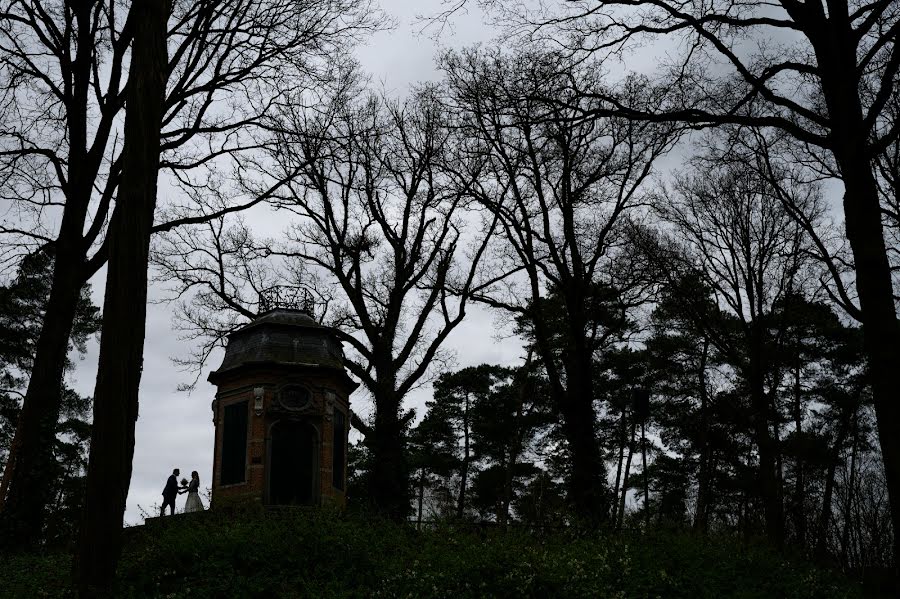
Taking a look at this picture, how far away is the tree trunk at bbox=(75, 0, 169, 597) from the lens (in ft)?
28.9

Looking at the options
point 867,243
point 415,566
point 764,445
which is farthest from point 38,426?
point 764,445

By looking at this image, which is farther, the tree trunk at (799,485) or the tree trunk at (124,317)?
the tree trunk at (799,485)

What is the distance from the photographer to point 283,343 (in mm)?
20344

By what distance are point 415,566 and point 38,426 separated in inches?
307

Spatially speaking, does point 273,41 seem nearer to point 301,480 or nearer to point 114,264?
point 114,264

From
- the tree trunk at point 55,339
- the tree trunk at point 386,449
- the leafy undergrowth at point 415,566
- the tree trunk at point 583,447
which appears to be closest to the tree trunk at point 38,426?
the tree trunk at point 55,339

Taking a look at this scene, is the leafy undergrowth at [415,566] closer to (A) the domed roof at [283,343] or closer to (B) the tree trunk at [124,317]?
(B) the tree trunk at [124,317]

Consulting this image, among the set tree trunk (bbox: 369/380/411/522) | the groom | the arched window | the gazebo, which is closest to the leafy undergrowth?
the gazebo

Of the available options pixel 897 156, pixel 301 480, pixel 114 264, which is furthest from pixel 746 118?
pixel 301 480

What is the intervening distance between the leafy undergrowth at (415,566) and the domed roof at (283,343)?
755cm

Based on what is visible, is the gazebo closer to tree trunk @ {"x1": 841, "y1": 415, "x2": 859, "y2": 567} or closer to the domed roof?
the domed roof

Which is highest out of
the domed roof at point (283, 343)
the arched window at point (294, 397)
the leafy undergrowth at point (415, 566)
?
the domed roof at point (283, 343)

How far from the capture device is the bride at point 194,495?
69.7 ft

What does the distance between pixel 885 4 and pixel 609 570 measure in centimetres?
785
